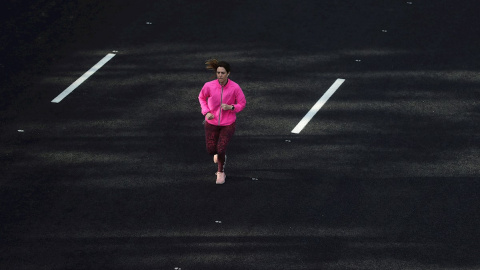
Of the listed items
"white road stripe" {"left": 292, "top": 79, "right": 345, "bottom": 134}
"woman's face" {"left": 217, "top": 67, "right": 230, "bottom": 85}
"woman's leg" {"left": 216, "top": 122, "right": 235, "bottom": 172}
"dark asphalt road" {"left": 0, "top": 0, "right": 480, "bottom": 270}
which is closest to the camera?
"dark asphalt road" {"left": 0, "top": 0, "right": 480, "bottom": 270}

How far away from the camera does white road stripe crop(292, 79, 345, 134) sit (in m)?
14.0

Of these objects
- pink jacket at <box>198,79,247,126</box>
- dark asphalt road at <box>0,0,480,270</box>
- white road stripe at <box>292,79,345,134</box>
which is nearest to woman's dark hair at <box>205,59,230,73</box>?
pink jacket at <box>198,79,247,126</box>

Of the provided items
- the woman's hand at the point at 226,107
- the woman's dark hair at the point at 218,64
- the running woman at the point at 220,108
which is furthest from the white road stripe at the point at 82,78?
the woman's hand at the point at 226,107

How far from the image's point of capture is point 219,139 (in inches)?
483

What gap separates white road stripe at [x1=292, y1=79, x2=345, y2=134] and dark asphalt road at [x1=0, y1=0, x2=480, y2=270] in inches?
4.2

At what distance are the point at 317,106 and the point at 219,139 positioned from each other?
286 centimetres

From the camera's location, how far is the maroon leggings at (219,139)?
1220 centimetres

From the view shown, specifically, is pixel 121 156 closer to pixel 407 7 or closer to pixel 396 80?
pixel 396 80

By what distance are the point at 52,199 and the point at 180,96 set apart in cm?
371

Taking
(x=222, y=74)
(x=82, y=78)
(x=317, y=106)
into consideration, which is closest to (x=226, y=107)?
(x=222, y=74)

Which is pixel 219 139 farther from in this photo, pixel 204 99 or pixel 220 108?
pixel 204 99

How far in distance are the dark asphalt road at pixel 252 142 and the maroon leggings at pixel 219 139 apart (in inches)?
16.8

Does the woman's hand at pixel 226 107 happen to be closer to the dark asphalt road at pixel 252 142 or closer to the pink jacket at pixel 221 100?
the pink jacket at pixel 221 100

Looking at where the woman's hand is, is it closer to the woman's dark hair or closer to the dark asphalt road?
the woman's dark hair
